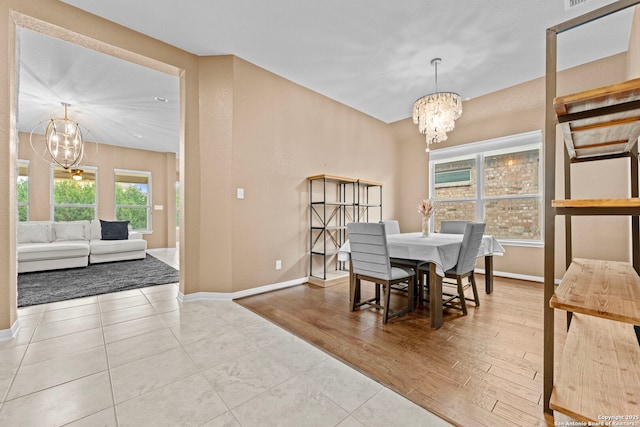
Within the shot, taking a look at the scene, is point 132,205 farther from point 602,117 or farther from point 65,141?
point 602,117

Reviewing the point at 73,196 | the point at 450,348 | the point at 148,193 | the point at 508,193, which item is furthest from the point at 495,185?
the point at 73,196

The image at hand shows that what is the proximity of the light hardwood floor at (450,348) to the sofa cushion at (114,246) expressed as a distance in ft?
12.9

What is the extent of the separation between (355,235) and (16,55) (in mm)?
3346

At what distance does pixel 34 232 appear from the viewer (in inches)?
199

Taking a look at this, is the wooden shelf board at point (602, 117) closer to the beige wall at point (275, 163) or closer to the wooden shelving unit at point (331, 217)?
the wooden shelving unit at point (331, 217)

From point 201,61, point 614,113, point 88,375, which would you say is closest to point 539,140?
point 614,113

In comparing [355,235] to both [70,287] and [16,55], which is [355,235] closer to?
[16,55]

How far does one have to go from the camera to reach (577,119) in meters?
1.02

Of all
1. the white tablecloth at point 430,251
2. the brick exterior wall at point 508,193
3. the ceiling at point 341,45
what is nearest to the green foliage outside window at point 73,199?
the ceiling at point 341,45

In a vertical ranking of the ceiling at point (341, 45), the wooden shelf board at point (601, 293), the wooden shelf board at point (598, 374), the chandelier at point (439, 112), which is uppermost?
the ceiling at point (341, 45)

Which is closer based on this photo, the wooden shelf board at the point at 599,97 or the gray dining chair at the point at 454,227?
the wooden shelf board at the point at 599,97

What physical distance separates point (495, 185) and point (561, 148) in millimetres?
980

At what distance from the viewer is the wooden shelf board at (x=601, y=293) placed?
0.84 m

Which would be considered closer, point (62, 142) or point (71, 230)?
point (62, 142)
